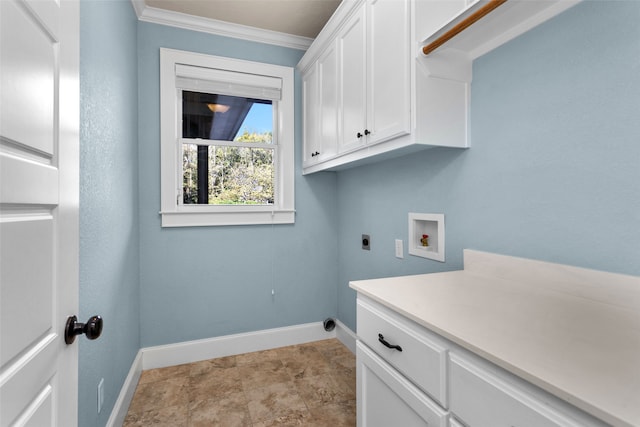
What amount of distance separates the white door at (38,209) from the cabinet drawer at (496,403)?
91 cm

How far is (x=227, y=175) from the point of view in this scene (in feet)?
8.46

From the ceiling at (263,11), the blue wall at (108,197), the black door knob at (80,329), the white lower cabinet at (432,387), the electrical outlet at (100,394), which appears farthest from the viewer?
the ceiling at (263,11)

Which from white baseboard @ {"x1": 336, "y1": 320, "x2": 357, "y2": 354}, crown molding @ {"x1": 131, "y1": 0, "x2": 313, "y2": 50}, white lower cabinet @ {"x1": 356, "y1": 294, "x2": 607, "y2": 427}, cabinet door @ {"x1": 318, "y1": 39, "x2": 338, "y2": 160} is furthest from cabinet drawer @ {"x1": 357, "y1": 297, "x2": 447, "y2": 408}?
crown molding @ {"x1": 131, "y1": 0, "x2": 313, "y2": 50}

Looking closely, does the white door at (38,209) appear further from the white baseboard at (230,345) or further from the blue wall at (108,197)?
the white baseboard at (230,345)

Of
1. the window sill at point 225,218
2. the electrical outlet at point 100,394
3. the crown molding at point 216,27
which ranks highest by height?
the crown molding at point 216,27

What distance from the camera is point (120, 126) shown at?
177 centimetres

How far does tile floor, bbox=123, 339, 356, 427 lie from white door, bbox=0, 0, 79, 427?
1198 millimetres

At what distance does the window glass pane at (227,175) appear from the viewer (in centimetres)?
247

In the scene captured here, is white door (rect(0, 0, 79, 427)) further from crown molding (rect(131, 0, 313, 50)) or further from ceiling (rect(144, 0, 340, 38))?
crown molding (rect(131, 0, 313, 50))

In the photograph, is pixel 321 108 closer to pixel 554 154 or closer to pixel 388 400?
pixel 554 154

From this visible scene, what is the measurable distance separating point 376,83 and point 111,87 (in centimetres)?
133

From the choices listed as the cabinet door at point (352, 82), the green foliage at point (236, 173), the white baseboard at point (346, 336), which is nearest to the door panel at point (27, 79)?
the cabinet door at point (352, 82)

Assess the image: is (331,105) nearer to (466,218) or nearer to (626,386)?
(466,218)

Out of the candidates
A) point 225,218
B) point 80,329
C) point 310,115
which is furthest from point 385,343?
point 310,115
